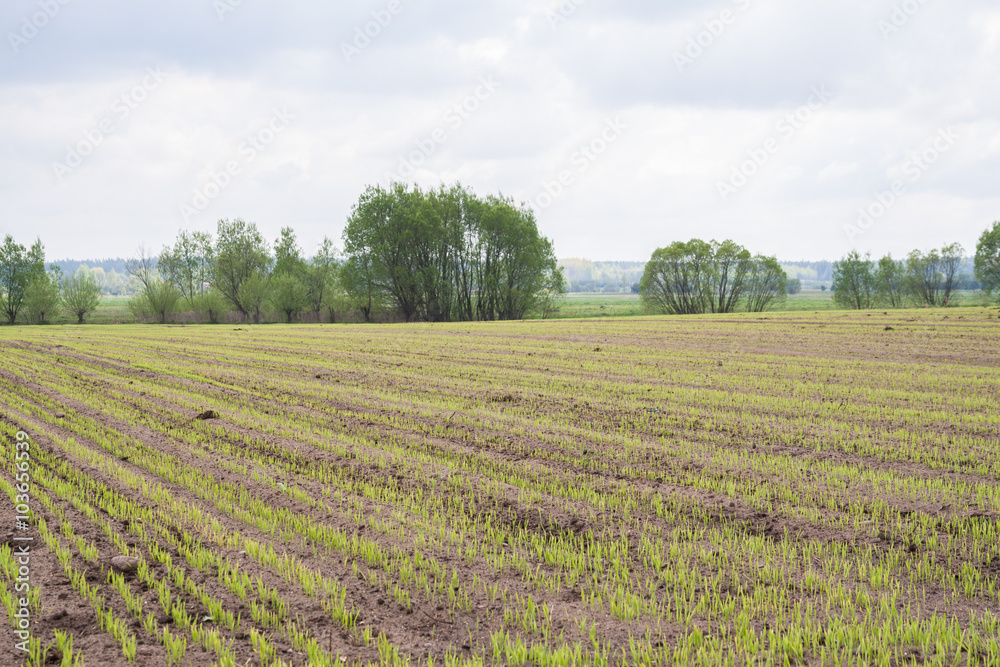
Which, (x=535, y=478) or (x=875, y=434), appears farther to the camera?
(x=875, y=434)

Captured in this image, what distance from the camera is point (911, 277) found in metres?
86.1

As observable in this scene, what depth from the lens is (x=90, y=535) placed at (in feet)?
19.3

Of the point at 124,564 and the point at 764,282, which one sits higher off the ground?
the point at 764,282

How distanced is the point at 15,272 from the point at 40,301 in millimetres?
9400

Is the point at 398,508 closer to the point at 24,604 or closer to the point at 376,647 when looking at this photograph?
the point at 376,647

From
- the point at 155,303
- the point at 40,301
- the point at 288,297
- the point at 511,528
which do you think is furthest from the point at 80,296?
the point at 511,528

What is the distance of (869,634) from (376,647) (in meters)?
3.44

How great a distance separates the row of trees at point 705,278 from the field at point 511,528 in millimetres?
71413

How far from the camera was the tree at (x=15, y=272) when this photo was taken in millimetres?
71812

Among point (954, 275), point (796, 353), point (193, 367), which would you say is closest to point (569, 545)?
point (193, 367)

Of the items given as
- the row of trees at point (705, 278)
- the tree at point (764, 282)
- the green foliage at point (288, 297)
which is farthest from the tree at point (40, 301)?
the tree at point (764, 282)

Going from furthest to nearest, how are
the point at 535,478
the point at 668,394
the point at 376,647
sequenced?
1. the point at 668,394
2. the point at 535,478
3. the point at 376,647

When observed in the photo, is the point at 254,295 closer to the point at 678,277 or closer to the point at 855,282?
the point at 678,277

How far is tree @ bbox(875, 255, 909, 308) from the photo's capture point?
89750 mm
